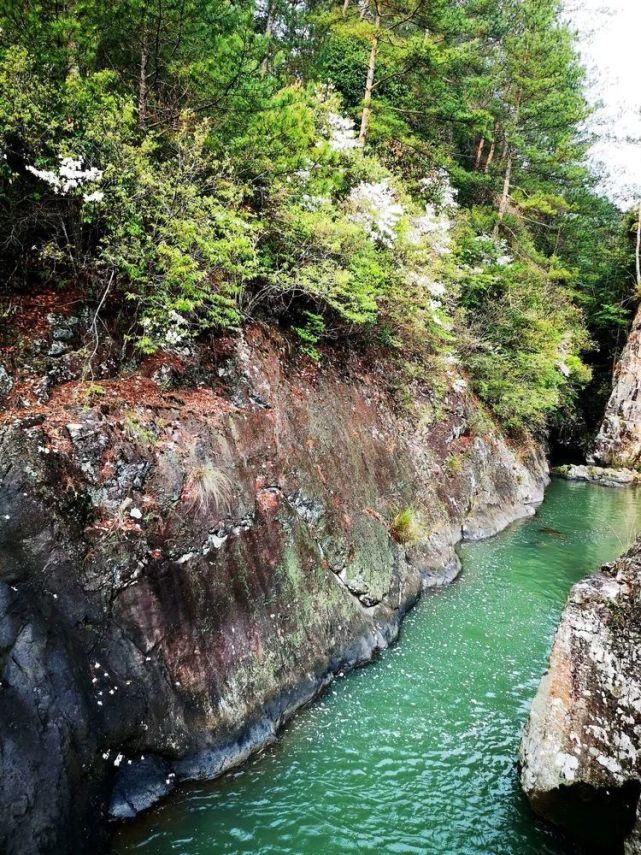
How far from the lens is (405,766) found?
18.7 feet

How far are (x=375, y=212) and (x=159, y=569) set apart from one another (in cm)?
912

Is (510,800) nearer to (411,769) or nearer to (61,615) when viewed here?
(411,769)

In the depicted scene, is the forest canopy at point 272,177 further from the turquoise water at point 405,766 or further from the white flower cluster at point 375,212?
the turquoise water at point 405,766

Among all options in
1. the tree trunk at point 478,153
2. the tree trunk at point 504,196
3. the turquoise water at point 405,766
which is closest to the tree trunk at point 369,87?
the tree trunk at point 504,196

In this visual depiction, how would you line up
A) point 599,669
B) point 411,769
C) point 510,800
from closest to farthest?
point 599,669, point 510,800, point 411,769

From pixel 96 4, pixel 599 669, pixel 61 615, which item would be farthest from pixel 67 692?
pixel 96 4

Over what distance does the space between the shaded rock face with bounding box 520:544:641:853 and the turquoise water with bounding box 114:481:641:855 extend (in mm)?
500

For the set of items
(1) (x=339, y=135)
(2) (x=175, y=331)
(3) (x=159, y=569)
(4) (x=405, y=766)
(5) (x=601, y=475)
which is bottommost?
(4) (x=405, y=766)

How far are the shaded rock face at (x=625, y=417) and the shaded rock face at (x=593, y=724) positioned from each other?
2393 centimetres

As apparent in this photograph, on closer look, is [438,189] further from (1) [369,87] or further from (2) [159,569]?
(2) [159,569]

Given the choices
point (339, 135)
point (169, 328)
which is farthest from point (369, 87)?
point (169, 328)

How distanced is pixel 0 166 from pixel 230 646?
6338mm

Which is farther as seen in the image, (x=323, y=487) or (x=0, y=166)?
(x=323, y=487)

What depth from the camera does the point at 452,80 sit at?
2031cm
